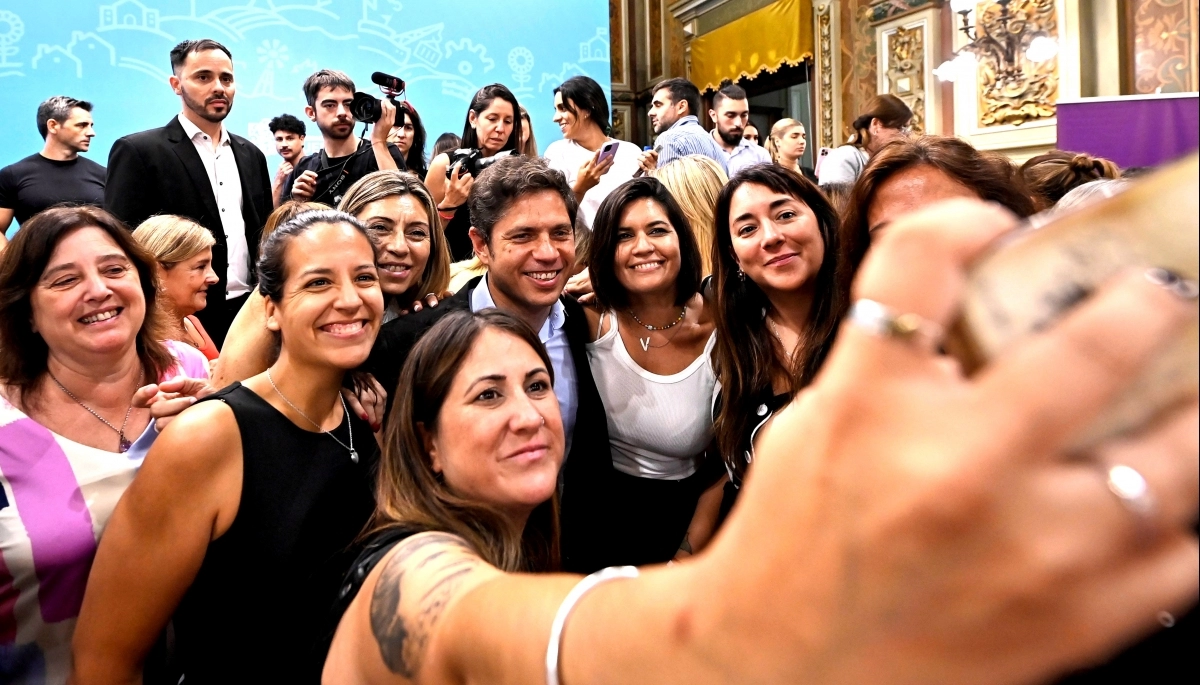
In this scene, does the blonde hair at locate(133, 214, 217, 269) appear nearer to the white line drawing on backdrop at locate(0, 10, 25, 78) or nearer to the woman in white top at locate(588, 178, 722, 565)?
the woman in white top at locate(588, 178, 722, 565)

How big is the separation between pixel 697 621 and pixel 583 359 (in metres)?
2.04

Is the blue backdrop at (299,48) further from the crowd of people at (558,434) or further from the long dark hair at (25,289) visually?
the long dark hair at (25,289)

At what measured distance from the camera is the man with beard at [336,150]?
3.69 metres

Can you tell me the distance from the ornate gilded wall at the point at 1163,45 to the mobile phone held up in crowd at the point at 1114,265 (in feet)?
19.4

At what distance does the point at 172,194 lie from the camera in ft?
11.6

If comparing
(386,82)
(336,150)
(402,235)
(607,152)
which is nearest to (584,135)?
(607,152)

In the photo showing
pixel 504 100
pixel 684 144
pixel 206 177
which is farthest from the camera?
pixel 684 144

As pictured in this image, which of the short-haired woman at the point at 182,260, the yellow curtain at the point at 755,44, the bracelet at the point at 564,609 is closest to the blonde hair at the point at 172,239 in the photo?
the short-haired woman at the point at 182,260

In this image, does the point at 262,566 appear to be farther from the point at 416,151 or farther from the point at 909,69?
the point at 909,69

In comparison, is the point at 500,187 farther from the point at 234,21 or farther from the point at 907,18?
the point at 907,18

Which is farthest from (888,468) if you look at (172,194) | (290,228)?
(172,194)

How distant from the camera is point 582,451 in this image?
2301 mm

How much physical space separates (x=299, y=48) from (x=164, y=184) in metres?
3.57

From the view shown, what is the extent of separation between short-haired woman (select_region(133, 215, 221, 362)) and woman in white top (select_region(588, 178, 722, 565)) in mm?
1456
